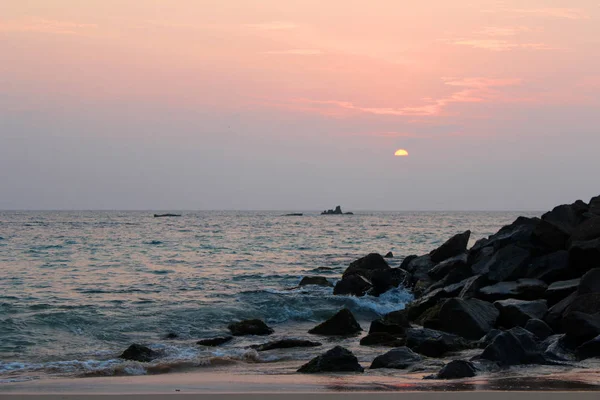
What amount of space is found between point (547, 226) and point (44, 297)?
15.1m

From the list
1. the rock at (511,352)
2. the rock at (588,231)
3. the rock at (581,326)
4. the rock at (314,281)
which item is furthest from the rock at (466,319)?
the rock at (314,281)

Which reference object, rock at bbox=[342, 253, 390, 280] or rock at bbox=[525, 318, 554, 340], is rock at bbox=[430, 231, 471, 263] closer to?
rock at bbox=[342, 253, 390, 280]

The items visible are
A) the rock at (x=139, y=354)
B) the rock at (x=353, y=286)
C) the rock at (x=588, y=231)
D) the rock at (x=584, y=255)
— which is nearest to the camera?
the rock at (x=139, y=354)

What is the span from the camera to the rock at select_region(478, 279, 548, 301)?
16.2 meters

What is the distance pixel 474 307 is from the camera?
14.0 m

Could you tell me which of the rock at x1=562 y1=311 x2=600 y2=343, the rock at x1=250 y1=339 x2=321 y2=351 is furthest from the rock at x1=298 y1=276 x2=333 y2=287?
the rock at x1=562 y1=311 x2=600 y2=343

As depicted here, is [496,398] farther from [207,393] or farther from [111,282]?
[111,282]

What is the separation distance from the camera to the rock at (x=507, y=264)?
1781 cm

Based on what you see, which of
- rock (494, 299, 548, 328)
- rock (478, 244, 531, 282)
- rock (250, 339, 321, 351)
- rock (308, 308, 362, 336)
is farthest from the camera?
rock (478, 244, 531, 282)

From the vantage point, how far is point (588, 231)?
56.9 feet

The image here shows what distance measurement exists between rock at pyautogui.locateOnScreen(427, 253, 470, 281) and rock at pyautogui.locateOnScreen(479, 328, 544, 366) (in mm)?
10772

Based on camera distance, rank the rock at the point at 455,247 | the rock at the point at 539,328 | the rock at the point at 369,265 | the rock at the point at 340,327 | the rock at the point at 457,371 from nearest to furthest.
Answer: the rock at the point at 457,371, the rock at the point at 539,328, the rock at the point at 340,327, the rock at the point at 455,247, the rock at the point at 369,265

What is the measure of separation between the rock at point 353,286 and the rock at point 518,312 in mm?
8764

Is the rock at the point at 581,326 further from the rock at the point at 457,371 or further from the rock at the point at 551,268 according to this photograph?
the rock at the point at 551,268
